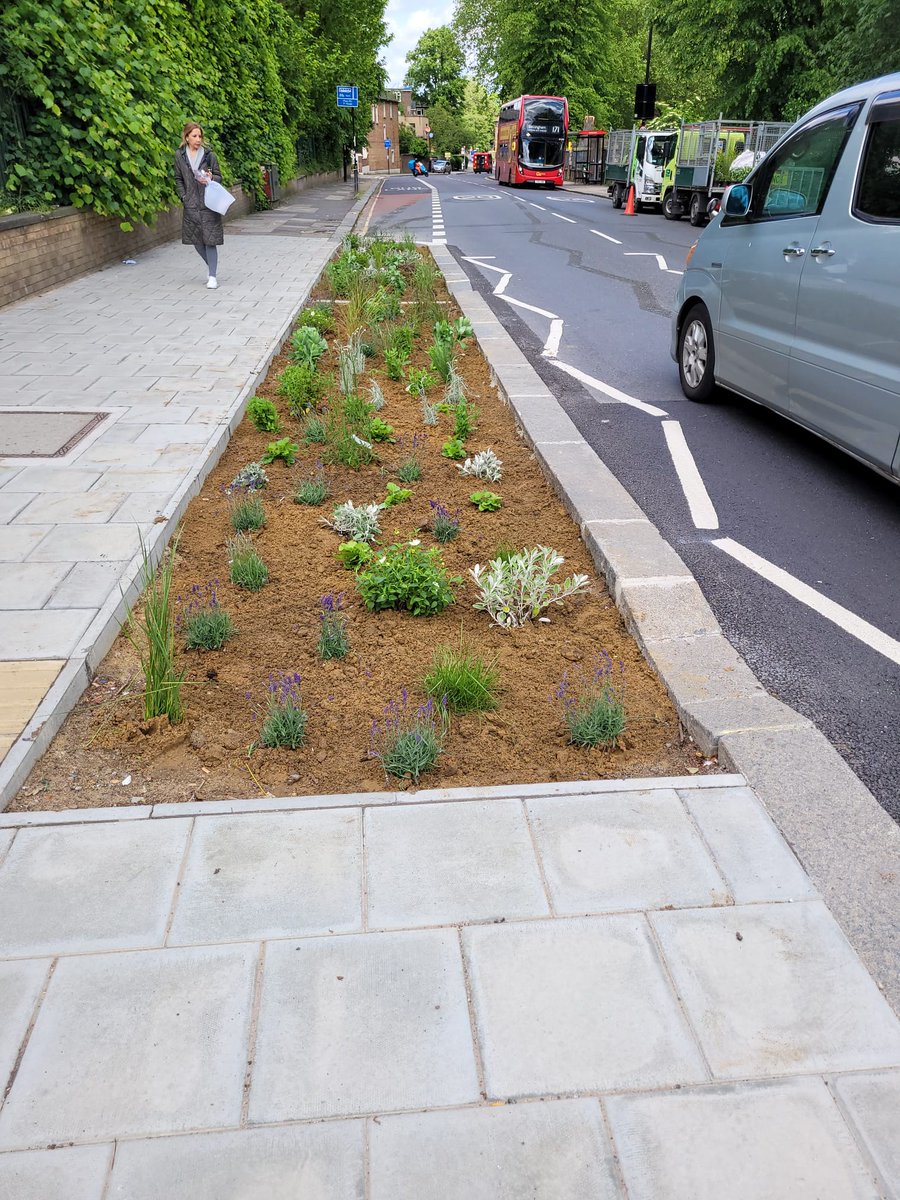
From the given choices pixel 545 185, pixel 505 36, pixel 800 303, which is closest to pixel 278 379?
pixel 800 303

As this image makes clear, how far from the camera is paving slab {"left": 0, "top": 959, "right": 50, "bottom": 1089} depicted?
2.06m

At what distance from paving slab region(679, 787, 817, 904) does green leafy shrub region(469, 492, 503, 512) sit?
2.59 m

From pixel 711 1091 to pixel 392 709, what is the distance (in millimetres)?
1667

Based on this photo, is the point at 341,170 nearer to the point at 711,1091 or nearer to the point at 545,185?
the point at 545,185

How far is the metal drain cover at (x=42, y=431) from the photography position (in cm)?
595

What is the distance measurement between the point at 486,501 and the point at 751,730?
2422mm

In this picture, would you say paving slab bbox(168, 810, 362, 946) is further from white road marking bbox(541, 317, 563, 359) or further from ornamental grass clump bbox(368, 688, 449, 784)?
white road marking bbox(541, 317, 563, 359)

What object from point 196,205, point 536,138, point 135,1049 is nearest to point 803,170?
point 135,1049

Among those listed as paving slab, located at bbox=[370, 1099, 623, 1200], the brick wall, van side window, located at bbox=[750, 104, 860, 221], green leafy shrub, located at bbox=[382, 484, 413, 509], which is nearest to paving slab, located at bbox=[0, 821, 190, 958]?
paving slab, located at bbox=[370, 1099, 623, 1200]

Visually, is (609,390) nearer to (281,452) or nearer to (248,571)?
(281,452)

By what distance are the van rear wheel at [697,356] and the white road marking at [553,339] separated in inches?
76.3

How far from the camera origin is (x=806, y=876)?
2.57 m

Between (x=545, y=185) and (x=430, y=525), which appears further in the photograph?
(x=545, y=185)

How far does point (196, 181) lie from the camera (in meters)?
11.6
